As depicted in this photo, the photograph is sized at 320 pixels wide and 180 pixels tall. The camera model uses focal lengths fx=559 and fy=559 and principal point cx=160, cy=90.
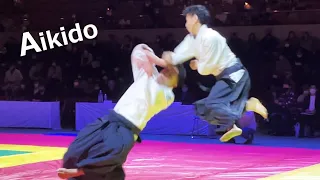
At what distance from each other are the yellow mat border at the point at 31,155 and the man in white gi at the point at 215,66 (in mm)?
5380

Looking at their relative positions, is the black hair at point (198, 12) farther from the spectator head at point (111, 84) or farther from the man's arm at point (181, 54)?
the spectator head at point (111, 84)

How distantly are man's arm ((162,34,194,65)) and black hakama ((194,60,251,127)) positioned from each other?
0.49 metres

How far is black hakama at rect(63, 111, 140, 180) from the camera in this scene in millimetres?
4609

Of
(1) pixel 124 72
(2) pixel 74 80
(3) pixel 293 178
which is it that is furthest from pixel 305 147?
(2) pixel 74 80

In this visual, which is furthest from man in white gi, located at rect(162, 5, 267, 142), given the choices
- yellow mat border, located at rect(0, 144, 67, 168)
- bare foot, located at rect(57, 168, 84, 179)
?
yellow mat border, located at rect(0, 144, 67, 168)

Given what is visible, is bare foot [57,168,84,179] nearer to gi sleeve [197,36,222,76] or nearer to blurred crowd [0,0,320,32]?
gi sleeve [197,36,222,76]

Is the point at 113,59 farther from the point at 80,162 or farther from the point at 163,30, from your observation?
the point at 80,162

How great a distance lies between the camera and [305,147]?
12367 millimetres

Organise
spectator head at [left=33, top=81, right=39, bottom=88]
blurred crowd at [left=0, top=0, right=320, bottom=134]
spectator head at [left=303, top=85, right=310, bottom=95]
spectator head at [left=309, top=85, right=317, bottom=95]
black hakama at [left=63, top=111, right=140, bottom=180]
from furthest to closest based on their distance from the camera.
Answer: spectator head at [left=33, top=81, right=39, bottom=88]
blurred crowd at [left=0, top=0, right=320, bottom=134]
spectator head at [left=303, top=85, right=310, bottom=95]
spectator head at [left=309, top=85, right=317, bottom=95]
black hakama at [left=63, top=111, right=140, bottom=180]

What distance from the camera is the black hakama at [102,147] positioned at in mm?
4609

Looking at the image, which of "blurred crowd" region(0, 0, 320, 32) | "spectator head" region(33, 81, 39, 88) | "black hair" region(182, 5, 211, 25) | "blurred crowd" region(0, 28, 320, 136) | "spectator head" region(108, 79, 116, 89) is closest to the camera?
"black hair" region(182, 5, 211, 25)

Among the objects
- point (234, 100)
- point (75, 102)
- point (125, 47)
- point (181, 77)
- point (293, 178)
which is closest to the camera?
point (181, 77)

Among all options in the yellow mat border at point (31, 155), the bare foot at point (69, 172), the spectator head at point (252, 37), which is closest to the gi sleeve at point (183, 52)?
the bare foot at point (69, 172)

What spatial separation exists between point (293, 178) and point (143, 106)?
14.2 ft
